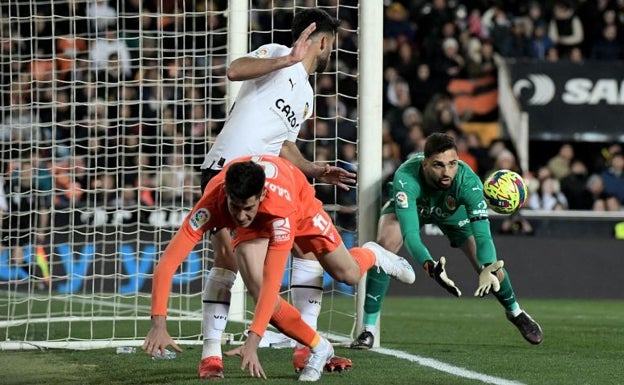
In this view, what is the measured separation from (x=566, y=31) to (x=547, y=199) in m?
3.55

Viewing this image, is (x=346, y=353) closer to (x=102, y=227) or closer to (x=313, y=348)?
(x=313, y=348)

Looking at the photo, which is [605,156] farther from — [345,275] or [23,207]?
[345,275]

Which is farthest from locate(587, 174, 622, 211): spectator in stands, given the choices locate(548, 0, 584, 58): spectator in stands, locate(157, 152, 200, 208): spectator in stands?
locate(157, 152, 200, 208): spectator in stands

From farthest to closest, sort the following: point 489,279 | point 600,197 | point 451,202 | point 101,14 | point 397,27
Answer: point 397,27 < point 600,197 < point 101,14 < point 451,202 < point 489,279

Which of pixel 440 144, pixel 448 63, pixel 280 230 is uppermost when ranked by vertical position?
pixel 448 63

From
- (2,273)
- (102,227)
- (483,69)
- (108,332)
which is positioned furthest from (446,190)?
(483,69)

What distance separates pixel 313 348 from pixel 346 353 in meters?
1.74

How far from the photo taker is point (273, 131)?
6.91m

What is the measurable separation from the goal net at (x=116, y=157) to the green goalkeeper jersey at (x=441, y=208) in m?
1.11

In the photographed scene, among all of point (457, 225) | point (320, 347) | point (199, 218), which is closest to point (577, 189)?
point (457, 225)

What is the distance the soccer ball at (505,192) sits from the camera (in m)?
8.77

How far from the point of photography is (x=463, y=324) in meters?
10.9

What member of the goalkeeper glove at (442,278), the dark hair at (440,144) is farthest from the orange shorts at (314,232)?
the dark hair at (440,144)

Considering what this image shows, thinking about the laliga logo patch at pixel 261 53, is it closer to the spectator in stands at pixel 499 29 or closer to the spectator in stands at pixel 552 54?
the spectator in stands at pixel 552 54
